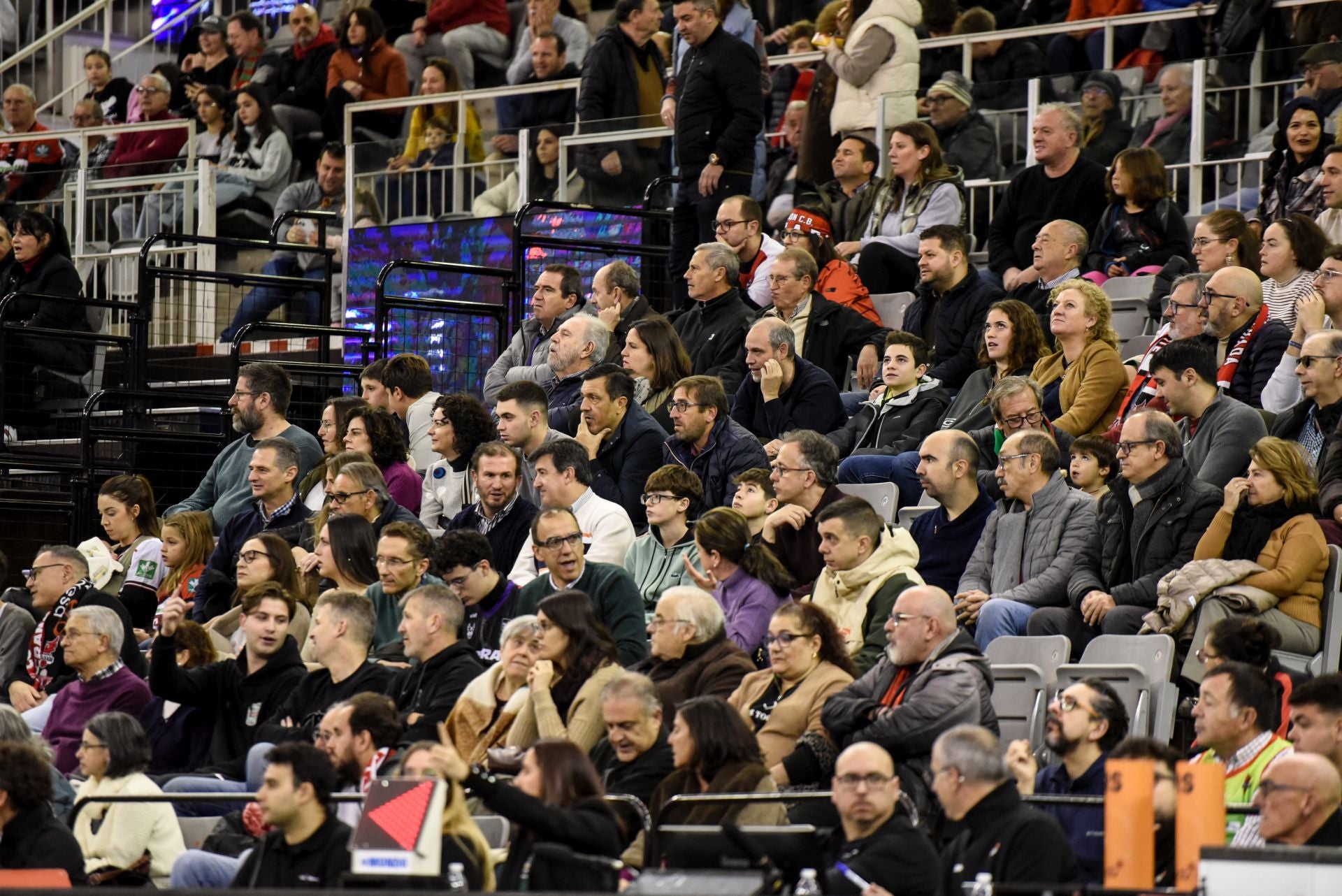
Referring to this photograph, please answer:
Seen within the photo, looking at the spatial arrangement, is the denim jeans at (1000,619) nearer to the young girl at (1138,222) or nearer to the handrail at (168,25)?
the young girl at (1138,222)

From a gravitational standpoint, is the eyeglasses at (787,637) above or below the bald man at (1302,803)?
above

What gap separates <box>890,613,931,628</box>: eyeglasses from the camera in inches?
282

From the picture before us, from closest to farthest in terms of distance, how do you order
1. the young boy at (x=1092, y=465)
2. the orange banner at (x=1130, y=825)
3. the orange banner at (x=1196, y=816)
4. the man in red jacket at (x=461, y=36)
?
the orange banner at (x=1196, y=816), the orange banner at (x=1130, y=825), the young boy at (x=1092, y=465), the man in red jacket at (x=461, y=36)

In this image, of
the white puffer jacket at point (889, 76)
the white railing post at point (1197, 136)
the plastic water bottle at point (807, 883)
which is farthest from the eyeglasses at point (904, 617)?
the white puffer jacket at point (889, 76)

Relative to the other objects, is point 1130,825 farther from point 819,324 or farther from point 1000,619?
point 819,324

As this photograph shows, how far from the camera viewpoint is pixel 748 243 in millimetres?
11469

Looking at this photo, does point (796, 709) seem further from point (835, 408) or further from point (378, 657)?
point (835, 408)

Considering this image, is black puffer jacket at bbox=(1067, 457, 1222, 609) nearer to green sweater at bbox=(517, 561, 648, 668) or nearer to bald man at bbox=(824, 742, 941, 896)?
green sweater at bbox=(517, 561, 648, 668)

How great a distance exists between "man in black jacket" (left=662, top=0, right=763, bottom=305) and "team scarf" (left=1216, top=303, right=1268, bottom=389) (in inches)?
137

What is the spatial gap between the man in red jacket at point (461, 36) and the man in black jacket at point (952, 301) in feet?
20.7

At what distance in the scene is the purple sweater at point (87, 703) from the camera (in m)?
8.50

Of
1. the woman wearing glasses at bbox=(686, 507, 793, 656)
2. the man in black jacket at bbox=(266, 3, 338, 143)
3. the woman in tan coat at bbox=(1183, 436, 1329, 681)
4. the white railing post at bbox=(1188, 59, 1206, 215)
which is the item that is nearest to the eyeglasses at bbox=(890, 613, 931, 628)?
the woman wearing glasses at bbox=(686, 507, 793, 656)

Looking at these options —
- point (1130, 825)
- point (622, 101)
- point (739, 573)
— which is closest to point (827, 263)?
point (622, 101)

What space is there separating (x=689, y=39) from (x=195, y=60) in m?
6.65
